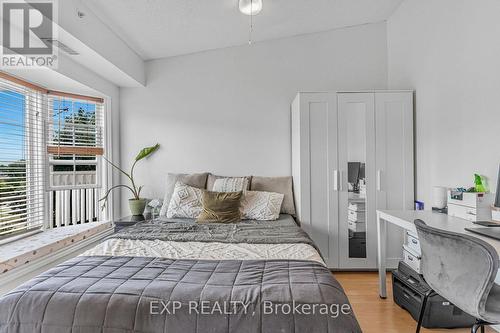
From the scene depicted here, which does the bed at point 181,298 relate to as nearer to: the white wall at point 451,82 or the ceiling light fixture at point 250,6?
the white wall at point 451,82

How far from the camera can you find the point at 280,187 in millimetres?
3400

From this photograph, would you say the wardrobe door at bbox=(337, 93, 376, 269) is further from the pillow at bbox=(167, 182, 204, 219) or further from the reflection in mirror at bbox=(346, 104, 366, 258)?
the pillow at bbox=(167, 182, 204, 219)

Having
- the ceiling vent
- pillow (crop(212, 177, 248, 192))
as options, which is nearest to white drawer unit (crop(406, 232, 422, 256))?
pillow (crop(212, 177, 248, 192))

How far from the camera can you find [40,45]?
245 centimetres

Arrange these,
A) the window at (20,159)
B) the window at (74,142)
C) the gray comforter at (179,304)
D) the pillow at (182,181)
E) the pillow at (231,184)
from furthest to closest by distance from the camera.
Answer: the pillow at (182,181), the pillow at (231,184), the window at (74,142), the window at (20,159), the gray comforter at (179,304)

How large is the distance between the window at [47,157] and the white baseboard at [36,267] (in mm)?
419

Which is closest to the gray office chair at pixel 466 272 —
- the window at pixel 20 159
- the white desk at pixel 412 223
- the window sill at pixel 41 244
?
the white desk at pixel 412 223

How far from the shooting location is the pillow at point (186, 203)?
10.2 feet

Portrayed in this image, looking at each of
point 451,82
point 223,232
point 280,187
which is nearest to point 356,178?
point 280,187

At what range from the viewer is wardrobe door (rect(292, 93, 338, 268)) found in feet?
10.0

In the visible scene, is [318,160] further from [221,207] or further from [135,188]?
[135,188]

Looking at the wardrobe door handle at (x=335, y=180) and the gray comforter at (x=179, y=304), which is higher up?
the wardrobe door handle at (x=335, y=180)

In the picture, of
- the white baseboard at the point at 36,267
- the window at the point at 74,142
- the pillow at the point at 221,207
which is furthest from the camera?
the window at the point at 74,142

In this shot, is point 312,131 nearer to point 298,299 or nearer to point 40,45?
point 298,299
